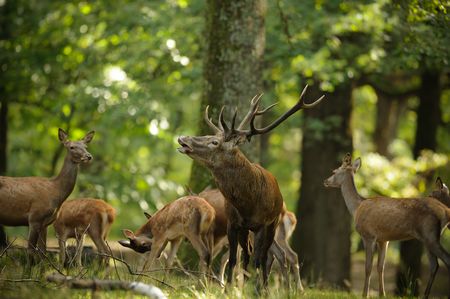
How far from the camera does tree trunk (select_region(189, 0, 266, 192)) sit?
36.8 ft

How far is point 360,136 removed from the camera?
27781 mm

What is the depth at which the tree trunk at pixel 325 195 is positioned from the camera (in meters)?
17.3

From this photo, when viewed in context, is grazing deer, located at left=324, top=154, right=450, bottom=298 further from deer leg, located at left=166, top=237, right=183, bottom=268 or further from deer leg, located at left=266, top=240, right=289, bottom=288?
deer leg, located at left=166, top=237, right=183, bottom=268

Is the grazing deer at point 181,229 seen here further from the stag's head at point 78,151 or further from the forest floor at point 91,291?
the stag's head at point 78,151

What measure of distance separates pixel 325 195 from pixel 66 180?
8712 millimetres

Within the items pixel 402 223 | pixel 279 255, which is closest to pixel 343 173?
pixel 279 255

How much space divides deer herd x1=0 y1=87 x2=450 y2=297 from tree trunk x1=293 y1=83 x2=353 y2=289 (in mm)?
6367

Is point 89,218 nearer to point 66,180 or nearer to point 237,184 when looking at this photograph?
point 66,180

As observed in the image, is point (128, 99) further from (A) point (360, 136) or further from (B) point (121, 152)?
(A) point (360, 136)

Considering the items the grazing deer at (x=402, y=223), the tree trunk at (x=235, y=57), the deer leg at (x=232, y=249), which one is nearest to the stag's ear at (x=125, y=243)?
the deer leg at (x=232, y=249)

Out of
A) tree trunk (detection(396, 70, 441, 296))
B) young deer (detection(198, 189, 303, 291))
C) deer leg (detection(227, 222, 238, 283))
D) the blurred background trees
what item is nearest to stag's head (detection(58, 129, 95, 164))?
young deer (detection(198, 189, 303, 291))

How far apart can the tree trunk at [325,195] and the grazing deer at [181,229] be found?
8.09 metres

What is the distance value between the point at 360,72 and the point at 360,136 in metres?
9.86

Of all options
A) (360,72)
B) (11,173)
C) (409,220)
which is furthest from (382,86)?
(409,220)
